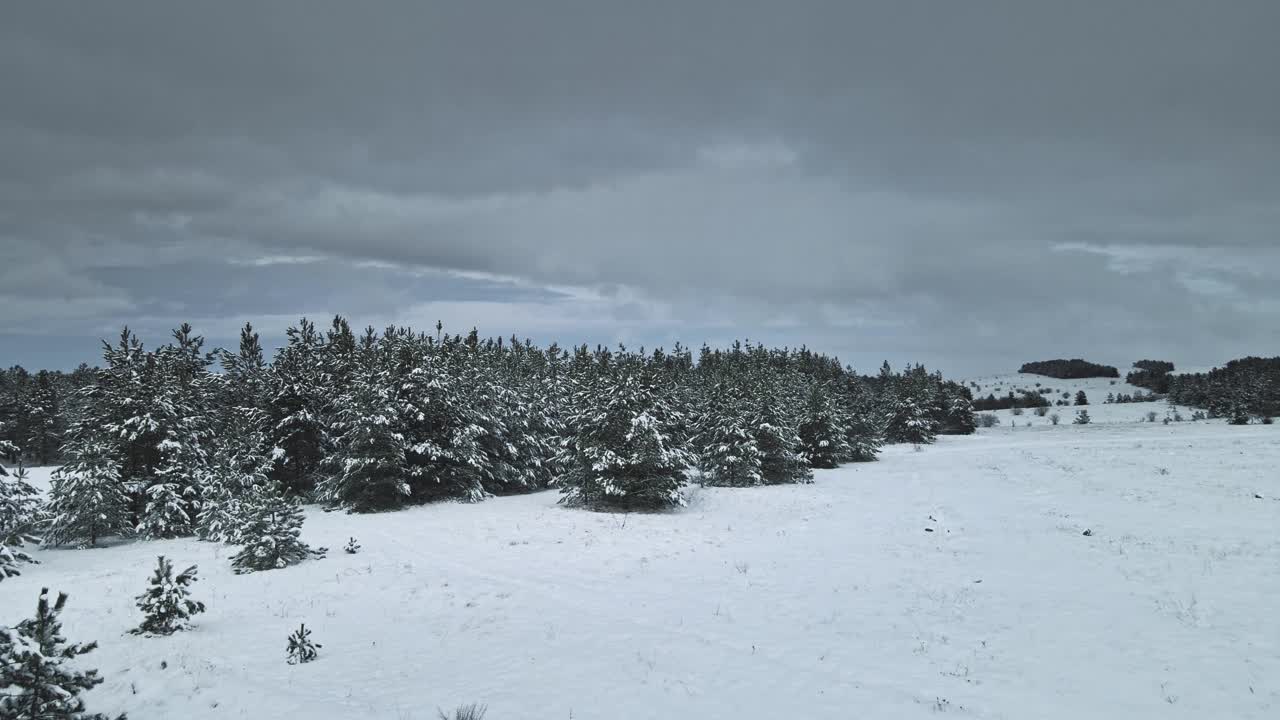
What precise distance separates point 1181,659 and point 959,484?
24108mm

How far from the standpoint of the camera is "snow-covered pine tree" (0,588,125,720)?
18.9 ft

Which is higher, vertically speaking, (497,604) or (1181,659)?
(1181,659)

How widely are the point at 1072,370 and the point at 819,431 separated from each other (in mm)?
155973

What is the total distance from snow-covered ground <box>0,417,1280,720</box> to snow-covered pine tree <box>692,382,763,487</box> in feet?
32.9

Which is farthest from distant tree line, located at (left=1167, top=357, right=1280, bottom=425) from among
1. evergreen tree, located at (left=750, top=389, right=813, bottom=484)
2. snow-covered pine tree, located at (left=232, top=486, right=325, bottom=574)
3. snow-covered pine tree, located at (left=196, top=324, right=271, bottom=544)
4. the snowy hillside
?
snow-covered pine tree, located at (left=196, top=324, right=271, bottom=544)

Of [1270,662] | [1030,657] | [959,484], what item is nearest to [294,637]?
[1030,657]

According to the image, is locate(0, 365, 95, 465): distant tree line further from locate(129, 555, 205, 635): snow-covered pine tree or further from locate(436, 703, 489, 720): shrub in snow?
locate(436, 703, 489, 720): shrub in snow

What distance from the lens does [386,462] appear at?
25.0 metres

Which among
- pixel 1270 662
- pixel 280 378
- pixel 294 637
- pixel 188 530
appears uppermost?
pixel 280 378

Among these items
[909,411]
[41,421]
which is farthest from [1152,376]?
[41,421]

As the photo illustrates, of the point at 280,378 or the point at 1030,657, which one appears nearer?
the point at 1030,657

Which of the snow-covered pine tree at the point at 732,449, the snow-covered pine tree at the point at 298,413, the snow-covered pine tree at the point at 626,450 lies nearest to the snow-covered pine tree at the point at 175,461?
the snow-covered pine tree at the point at 298,413

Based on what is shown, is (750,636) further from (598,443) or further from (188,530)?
(188,530)

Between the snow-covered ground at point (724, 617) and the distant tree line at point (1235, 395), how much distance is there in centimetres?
5958
